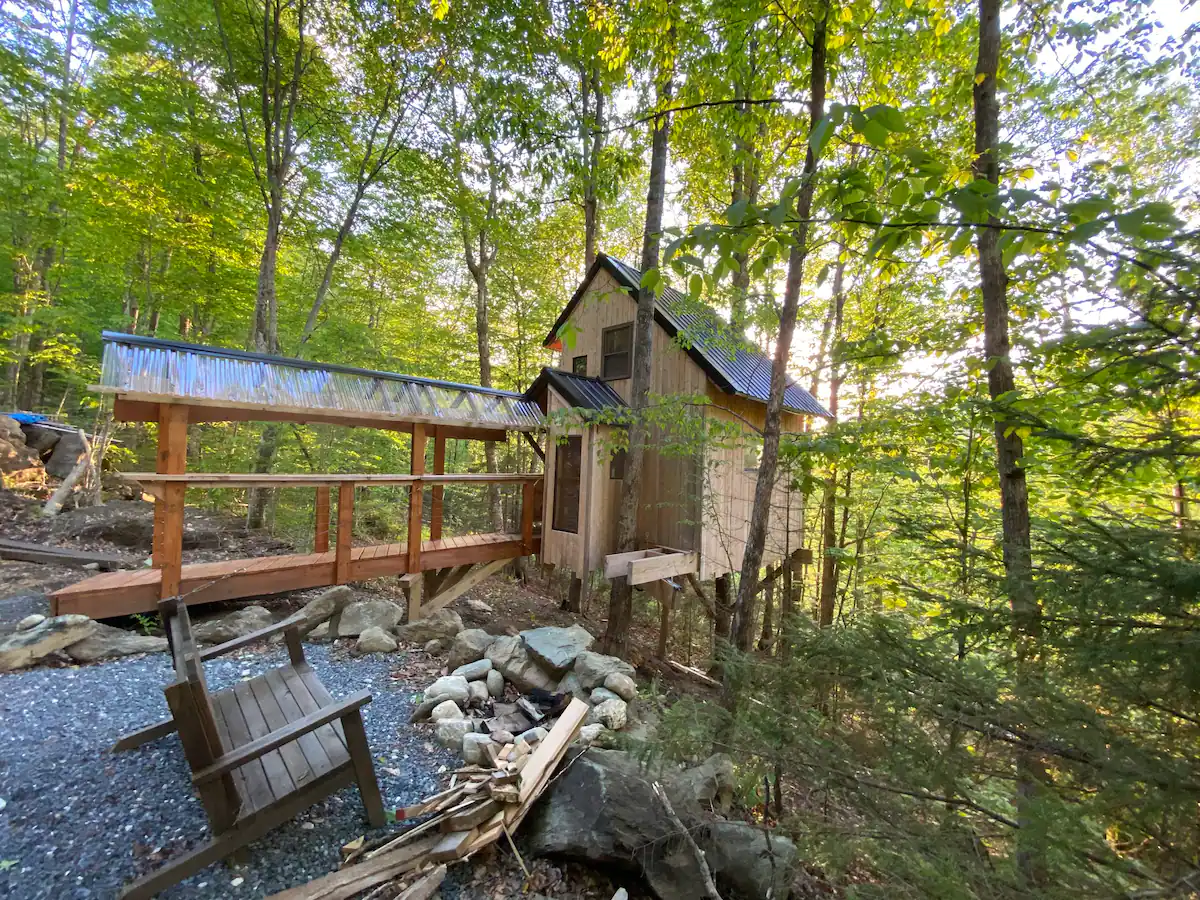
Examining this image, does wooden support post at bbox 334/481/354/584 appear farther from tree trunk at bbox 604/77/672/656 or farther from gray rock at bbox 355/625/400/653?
tree trunk at bbox 604/77/672/656

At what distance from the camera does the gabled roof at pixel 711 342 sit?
5.70 metres

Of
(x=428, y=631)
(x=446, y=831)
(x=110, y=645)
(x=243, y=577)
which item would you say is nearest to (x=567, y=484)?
(x=428, y=631)

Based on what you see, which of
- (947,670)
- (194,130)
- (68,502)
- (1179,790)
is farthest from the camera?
(68,502)

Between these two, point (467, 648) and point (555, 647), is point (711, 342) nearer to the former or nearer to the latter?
point (555, 647)

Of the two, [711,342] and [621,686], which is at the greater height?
[711,342]

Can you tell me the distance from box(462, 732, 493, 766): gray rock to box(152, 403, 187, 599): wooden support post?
3.66 meters

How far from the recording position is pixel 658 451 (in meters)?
6.51

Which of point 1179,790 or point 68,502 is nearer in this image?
point 1179,790

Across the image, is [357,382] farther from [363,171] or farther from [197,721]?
[363,171]

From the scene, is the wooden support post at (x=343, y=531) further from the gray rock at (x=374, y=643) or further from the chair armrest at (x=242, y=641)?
the chair armrest at (x=242, y=641)

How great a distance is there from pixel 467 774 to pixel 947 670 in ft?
8.99

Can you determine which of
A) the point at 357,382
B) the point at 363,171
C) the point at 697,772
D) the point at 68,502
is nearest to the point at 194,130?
the point at 363,171

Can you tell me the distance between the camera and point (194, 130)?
7.97m

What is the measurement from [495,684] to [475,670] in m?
0.24
